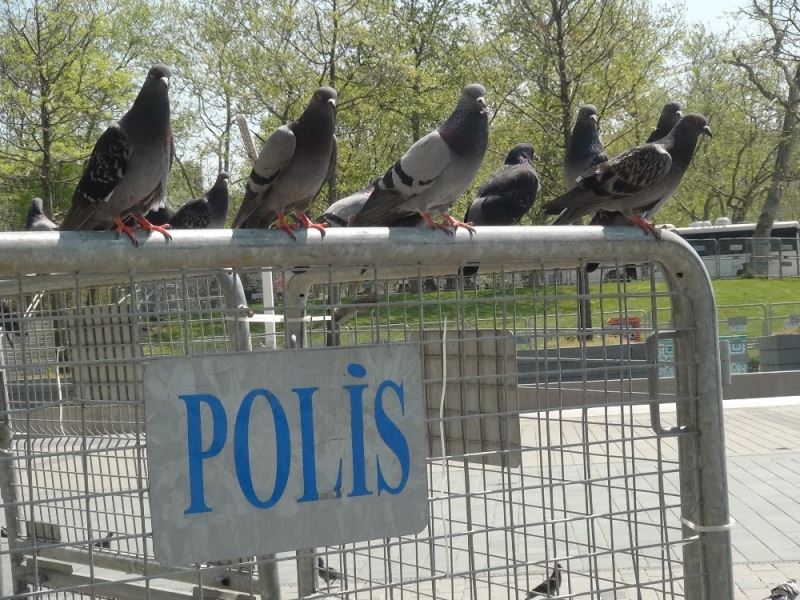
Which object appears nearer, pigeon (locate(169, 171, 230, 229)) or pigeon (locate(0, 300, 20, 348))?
pigeon (locate(0, 300, 20, 348))

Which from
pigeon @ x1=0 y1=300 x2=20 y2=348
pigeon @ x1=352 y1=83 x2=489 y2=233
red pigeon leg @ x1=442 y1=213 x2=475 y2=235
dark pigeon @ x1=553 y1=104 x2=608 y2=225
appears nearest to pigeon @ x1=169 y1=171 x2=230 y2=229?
pigeon @ x1=352 y1=83 x2=489 y2=233

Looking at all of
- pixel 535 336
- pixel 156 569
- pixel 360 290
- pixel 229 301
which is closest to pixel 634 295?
pixel 535 336

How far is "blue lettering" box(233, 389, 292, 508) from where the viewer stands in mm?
1901

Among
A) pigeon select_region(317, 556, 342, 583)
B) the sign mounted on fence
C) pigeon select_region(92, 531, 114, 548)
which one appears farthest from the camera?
pigeon select_region(317, 556, 342, 583)

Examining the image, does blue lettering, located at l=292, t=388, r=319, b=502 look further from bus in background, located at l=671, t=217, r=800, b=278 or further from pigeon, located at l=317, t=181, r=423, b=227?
bus in background, located at l=671, t=217, r=800, b=278

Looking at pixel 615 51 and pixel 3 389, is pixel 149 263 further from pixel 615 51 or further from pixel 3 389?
pixel 615 51

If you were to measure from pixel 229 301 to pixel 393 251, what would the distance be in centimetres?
85

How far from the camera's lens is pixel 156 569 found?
259cm

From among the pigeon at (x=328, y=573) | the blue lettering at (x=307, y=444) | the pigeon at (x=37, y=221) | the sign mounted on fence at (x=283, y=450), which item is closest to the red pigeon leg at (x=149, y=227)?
the sign mounted on fence at (x=283, y=450)

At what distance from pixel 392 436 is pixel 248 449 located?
0.29m

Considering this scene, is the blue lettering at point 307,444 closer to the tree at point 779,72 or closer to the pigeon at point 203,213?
the pigeon at point 203,213

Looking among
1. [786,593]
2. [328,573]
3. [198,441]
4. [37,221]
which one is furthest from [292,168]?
[37,221]

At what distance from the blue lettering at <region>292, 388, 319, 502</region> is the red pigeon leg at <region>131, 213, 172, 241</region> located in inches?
14.9

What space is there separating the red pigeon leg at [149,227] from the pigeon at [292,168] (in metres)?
0.91
